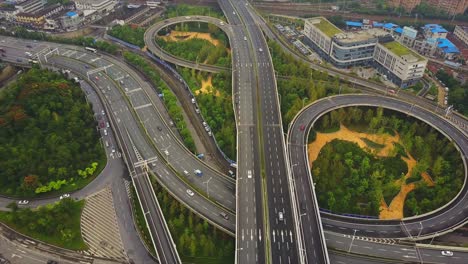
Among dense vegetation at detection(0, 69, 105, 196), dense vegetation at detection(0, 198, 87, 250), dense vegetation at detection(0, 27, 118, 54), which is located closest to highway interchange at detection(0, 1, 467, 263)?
dense vegetation at detection(0, 27, 118, 54)

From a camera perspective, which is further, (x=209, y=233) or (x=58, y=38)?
(x=58, y=38)

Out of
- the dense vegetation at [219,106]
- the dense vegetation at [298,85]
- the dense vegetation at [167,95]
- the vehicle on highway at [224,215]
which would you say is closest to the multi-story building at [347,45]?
the dense vegetation at [298,85]

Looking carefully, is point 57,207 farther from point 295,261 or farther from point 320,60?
point 320,60

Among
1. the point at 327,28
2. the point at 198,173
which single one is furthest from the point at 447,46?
the point at 198,173

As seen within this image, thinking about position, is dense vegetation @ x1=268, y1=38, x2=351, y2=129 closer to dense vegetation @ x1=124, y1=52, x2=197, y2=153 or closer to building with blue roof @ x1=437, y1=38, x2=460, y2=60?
dense vegetation @ x1=124, y1=52, x2=197, y2=153

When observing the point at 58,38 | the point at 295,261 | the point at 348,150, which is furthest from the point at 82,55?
the point at 295,261

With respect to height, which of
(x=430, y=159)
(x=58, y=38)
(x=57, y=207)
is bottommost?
(x=430, y=159)
